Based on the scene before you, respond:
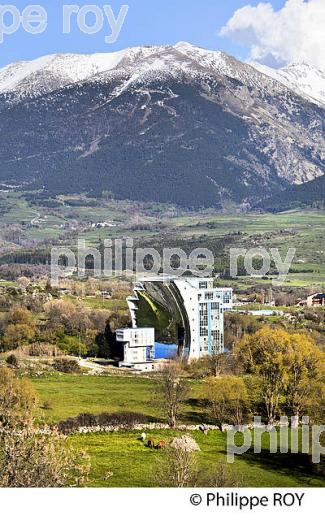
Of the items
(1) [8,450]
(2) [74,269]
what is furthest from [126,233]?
(1) [8,450]

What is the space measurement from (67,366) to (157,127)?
3984 inches

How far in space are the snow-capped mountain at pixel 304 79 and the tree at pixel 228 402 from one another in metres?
146

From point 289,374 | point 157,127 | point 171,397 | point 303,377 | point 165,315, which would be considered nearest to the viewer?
point 303,377

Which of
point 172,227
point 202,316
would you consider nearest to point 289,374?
point 202,316

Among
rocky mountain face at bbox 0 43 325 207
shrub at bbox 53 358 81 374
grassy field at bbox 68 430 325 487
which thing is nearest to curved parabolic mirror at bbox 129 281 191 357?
shrub at bbox 53 358 81 374

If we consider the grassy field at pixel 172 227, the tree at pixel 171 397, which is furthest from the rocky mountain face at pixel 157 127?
the tree at pixel 171 397

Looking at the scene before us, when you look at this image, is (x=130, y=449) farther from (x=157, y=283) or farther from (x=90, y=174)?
(x=90, y=174)

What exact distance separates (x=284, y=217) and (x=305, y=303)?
121ft

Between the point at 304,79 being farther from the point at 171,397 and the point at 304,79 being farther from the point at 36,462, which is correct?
the point at 36,462

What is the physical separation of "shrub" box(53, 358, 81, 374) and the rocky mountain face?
3272 inches

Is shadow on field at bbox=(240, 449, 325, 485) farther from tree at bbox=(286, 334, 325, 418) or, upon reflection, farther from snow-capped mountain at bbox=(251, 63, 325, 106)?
snow-capped mountain at bbox=(251, 63, 325, 106)

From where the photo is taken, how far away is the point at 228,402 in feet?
54.1

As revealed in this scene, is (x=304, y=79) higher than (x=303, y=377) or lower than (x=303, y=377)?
higher

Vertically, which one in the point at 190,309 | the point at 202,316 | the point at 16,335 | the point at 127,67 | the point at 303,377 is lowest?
the point at 303,377
